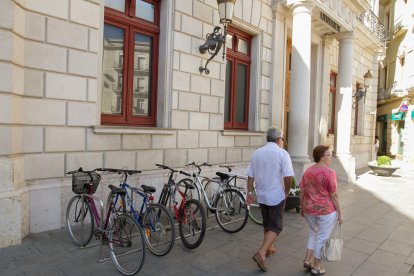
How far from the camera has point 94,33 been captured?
5547 mm

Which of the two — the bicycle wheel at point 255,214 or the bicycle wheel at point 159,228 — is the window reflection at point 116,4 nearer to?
the bicycle wheel at point 159,228

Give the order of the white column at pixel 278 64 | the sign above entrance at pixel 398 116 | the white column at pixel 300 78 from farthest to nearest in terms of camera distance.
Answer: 1. the sign above entrance at pixel 398 116
2. the white column at pixel 278 64
3. the white column at pixel 300 78

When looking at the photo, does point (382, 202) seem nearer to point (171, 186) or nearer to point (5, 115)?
point (171, 186)

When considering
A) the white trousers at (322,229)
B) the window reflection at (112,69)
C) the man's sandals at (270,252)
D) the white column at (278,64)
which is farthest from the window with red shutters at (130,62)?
the white column at (278,64)

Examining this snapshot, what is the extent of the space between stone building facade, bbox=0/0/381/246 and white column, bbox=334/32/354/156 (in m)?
1.16

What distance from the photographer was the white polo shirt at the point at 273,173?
4219mm

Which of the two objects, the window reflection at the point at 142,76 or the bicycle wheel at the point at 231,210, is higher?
the window reflection at the point at 142,76

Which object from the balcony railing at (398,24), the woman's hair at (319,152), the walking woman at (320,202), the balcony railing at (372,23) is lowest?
the walking woman at (320,202)

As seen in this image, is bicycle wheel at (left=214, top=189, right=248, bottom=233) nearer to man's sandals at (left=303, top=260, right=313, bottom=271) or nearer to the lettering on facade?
man's sandals at (left=303, top=260, right=313, bottom=271)

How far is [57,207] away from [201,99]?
12.4 feet

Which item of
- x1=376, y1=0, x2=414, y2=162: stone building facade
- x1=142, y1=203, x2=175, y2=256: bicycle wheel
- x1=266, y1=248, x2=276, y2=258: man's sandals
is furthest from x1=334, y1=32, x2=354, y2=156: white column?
x1=376, y1=0, x2=414, y2=162: stone building facade

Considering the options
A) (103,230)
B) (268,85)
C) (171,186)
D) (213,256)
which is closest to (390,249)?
(213,256)

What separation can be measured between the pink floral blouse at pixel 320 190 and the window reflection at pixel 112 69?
3752 millimetres

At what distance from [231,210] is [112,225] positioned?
2.37 m
